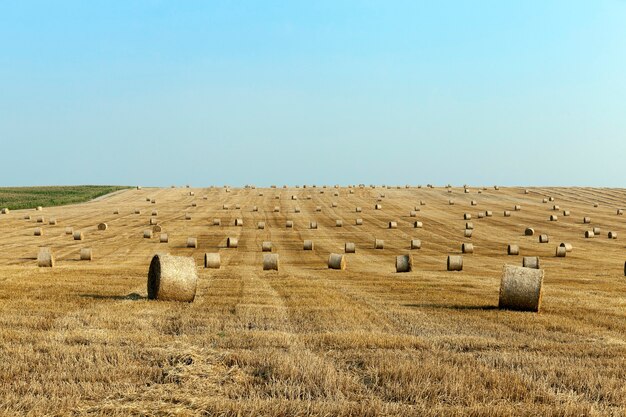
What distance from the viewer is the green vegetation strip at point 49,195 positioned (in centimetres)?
8239

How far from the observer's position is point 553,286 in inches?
980

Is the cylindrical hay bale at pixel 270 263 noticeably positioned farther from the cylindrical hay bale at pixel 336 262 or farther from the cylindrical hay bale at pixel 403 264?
the cylindrical hay bale at pixel 403 264

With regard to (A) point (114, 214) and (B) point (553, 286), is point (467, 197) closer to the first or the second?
(A) point (114, 214)

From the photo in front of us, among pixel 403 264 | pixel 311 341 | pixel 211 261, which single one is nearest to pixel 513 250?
pixel 403 264

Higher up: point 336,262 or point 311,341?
point 311,341

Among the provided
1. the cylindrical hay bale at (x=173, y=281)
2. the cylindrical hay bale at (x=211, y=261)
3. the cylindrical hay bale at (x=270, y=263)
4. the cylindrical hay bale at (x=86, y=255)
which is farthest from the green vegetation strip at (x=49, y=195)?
the cylindrical hay bale at (x=173, y=281)

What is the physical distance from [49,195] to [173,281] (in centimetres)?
8755

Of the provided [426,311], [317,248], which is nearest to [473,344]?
[426,311]

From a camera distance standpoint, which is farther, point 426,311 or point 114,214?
point 114,214

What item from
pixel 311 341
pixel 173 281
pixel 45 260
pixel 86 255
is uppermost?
pixel 173 281

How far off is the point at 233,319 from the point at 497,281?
1382cm

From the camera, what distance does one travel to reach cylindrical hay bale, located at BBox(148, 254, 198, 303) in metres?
18.8

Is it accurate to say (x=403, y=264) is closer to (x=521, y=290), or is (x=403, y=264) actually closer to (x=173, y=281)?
(x=521, y=290)

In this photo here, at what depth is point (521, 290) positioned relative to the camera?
1827 cm
